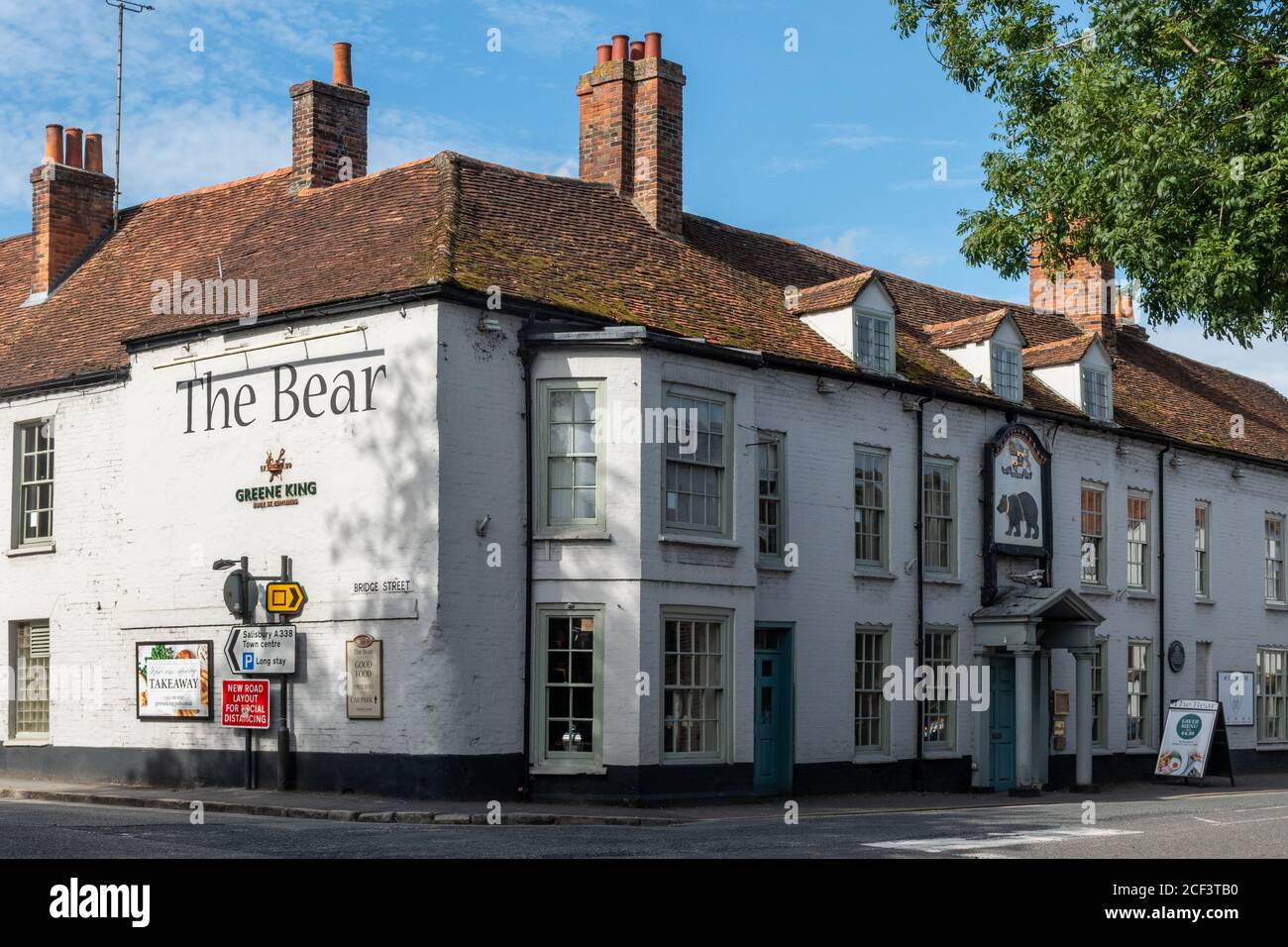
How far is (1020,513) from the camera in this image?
99.3 feet

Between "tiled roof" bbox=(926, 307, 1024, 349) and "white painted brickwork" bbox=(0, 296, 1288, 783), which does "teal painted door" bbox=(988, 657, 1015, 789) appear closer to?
"white painted brickwork" bbox=(0, 296, 1288, 783)

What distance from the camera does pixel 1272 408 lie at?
136 feet

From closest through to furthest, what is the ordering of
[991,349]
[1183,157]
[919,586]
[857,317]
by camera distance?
1. [1183,157]
2. [857,317]
3. [919,586]
4. [991,349]

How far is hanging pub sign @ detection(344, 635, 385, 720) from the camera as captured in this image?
Result: 22078mm

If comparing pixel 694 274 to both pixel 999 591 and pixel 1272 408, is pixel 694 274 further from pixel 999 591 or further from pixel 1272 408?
pixel 1272 408

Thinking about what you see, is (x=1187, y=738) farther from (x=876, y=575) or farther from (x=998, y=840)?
(x=998, y=840)

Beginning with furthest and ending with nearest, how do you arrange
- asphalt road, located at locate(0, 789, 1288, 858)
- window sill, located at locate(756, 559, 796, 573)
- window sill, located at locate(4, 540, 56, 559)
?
window sill, located at locate(4, 540, 56, 559), window sill, located at locate(756, 559, 796, 573), asphalt road, located at locate(0, 789, 1288, 858)

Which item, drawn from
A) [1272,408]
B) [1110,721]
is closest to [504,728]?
[1110,721]

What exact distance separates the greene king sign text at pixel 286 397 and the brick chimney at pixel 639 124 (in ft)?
23.2

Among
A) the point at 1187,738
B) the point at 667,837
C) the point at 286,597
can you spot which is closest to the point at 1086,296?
the point at 1187,738

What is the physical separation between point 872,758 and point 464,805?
8.46 m

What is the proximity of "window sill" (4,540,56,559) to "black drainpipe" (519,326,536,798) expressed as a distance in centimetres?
872

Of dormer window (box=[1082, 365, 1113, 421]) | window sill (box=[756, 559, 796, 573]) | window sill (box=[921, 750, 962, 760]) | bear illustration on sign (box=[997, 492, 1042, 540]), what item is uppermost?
dormer window (box=[1082, 365, 1113, 421])

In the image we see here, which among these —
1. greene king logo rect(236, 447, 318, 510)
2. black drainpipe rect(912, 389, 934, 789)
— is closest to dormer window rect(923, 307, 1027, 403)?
black drainpipe rect(912, 389, 934, 789)
